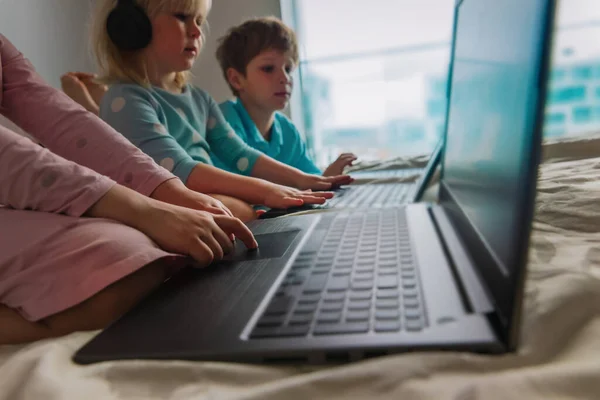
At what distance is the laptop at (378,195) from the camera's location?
0.84 meters

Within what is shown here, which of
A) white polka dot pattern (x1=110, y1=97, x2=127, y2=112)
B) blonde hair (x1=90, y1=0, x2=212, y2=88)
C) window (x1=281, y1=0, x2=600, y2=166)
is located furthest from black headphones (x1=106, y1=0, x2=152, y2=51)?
window (x1=281, y1=0, x2=600, y2=166)

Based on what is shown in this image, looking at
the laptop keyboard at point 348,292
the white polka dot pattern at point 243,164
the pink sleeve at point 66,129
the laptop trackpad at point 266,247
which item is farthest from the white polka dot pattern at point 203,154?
the laptop keyboard at point 348,292

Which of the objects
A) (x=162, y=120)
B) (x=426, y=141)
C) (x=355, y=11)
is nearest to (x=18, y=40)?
(x=162, y=120)

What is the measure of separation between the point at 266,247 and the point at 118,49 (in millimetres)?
796

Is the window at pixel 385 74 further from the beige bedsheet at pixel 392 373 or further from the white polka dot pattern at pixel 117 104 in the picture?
the beige bedsheet at pixel 392 373

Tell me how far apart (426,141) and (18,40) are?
207 cm

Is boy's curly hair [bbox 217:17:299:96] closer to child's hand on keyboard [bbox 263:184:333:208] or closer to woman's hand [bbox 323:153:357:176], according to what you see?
woman's hand [bbox 323:153:357:176]

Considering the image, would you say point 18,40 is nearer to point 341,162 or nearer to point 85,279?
point 341,162

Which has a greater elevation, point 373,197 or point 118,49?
point 118,49

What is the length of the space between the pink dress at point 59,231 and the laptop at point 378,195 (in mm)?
283

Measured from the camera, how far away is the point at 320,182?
1187 mm

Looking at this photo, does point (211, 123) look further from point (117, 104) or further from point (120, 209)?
point (120, 209)

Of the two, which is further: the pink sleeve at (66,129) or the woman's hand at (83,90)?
the woman's hand at (83,90)

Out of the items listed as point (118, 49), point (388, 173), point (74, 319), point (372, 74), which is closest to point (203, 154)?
point (118, 49)
